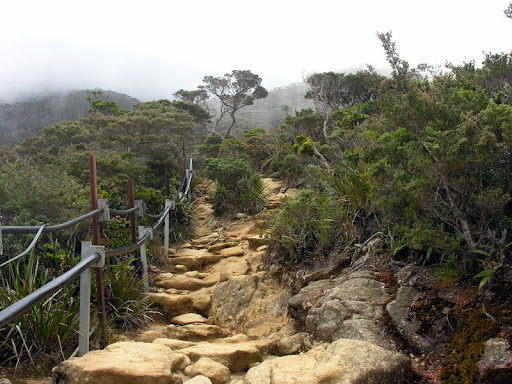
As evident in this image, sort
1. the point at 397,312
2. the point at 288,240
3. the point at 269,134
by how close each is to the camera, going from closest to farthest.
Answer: the point at 397,312
the point at 288,240
the point at 269,134

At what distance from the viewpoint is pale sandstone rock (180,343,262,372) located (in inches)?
116

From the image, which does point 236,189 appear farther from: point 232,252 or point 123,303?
point 123,303

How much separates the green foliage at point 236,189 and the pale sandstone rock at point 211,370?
6.93 metres

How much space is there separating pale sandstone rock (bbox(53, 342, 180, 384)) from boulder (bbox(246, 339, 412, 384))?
0.61 metres

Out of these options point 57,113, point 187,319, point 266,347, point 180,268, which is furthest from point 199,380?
point 57,113

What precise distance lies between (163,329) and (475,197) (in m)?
3.36

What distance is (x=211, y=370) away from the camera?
8.85 feet

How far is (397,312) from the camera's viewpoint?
2.95m

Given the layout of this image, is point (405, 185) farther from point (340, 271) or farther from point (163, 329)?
point (163, 329)

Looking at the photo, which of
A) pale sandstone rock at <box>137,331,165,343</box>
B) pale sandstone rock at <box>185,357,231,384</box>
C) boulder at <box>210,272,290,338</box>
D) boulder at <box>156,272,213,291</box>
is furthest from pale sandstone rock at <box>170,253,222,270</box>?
pale sandstone rock at <box>185,357,231,384</box>

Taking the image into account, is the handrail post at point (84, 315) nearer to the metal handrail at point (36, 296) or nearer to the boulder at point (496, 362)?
the metal handrail at point (36, 296)

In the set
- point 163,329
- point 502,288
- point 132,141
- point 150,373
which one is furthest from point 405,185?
point 132,141

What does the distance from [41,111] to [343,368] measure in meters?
57.0

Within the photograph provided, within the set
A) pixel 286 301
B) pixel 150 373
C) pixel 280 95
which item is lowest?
pixel 286 301
